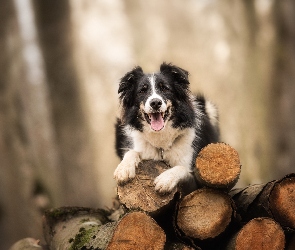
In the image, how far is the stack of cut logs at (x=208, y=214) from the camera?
266 centimetres

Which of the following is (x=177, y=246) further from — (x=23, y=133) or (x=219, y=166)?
(x=23, y=133)

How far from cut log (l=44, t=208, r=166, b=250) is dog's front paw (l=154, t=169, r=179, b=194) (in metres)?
0.28

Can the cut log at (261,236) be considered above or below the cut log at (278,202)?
below

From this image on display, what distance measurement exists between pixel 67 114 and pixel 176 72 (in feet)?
16.9

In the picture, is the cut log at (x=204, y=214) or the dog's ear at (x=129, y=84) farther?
the dog's ear at (x=129, y=84)

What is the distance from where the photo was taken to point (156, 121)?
3.54 meters

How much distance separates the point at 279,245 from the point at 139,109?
1.66m

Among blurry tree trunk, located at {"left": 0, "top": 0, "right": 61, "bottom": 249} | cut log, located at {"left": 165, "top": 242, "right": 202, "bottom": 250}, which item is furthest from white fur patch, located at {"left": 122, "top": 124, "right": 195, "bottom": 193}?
blurry tree trunk, located at {"left": 0, "top": 0, "right": 61, "bottom": 249}

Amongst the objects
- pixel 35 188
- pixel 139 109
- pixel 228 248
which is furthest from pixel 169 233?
pixel 35 188

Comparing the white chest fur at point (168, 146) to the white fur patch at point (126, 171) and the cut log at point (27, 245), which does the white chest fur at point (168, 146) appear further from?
the cut log at point (27, 245)

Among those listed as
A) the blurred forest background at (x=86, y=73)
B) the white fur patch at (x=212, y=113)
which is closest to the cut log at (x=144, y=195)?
the white fur patch at (x=212, y=113)

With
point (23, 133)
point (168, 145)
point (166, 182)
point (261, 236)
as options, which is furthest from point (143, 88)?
point (23, 133)

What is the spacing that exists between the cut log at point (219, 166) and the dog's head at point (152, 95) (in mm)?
756

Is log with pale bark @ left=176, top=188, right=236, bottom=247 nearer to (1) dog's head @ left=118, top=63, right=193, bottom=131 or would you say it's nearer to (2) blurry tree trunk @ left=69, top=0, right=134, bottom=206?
(1) dog's head @ left=118, top=63, right=193, bottom=131
